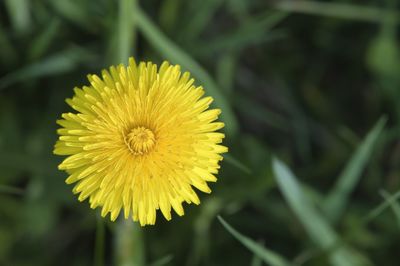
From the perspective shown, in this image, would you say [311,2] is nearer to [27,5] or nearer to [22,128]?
[27,5]

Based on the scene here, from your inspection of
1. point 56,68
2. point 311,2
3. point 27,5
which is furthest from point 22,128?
point 311,2

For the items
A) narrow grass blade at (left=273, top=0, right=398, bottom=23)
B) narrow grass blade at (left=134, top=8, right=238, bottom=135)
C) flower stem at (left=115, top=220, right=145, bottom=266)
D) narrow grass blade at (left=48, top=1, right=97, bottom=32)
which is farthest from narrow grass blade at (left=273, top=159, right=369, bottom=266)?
narrow grass blade at (left=48, top=1, right=97, bottom=32)

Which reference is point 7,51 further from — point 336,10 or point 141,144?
point 336,10

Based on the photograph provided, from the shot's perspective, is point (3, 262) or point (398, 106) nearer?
point (3, 262)

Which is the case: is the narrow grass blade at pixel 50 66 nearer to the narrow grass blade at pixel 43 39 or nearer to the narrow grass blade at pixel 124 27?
the narrow grass blade at pixel 43 39

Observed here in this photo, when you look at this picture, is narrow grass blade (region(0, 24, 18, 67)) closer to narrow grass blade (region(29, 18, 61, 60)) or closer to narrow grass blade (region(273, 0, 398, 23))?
narrow grass blade (region(29, 18, 61, 60))
